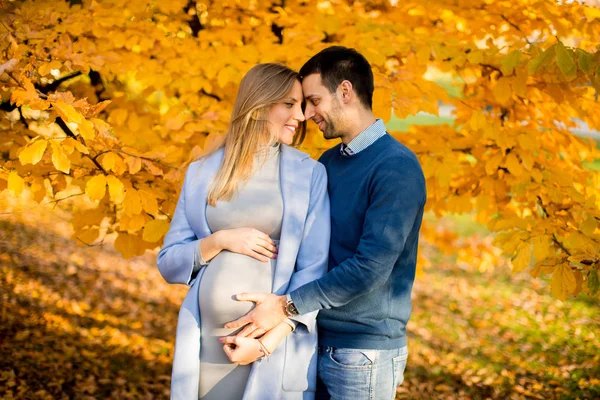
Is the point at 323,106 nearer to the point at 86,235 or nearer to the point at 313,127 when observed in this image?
the point at 313,127

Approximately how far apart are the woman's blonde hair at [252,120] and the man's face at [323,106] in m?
0.08

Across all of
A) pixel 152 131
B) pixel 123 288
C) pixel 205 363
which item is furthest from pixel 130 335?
pixel 205 363

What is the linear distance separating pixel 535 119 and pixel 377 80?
1468 millimetres

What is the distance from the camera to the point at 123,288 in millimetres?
8531

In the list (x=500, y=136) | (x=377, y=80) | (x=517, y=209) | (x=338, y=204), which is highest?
(x=377, y=80)

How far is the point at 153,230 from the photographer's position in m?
2.78

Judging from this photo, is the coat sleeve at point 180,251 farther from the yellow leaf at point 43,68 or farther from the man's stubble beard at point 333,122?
the yellow leaf at point 43,68

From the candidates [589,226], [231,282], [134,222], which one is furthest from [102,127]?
[589,226]

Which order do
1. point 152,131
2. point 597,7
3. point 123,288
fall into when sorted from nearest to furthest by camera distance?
point 152,131, point 597,7, point 123,288

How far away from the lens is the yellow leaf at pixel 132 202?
2.71m

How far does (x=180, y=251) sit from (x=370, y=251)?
711mm

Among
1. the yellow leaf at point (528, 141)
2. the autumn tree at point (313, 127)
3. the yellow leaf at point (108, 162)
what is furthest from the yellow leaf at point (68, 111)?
the yellow leaf at point (528, 141)

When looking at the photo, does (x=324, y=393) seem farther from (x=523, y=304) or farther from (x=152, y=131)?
(x=523, y=304)

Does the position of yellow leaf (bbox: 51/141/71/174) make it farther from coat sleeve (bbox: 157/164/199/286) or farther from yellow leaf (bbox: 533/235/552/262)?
yellow leaf (bbox: 533/235/552/262)
